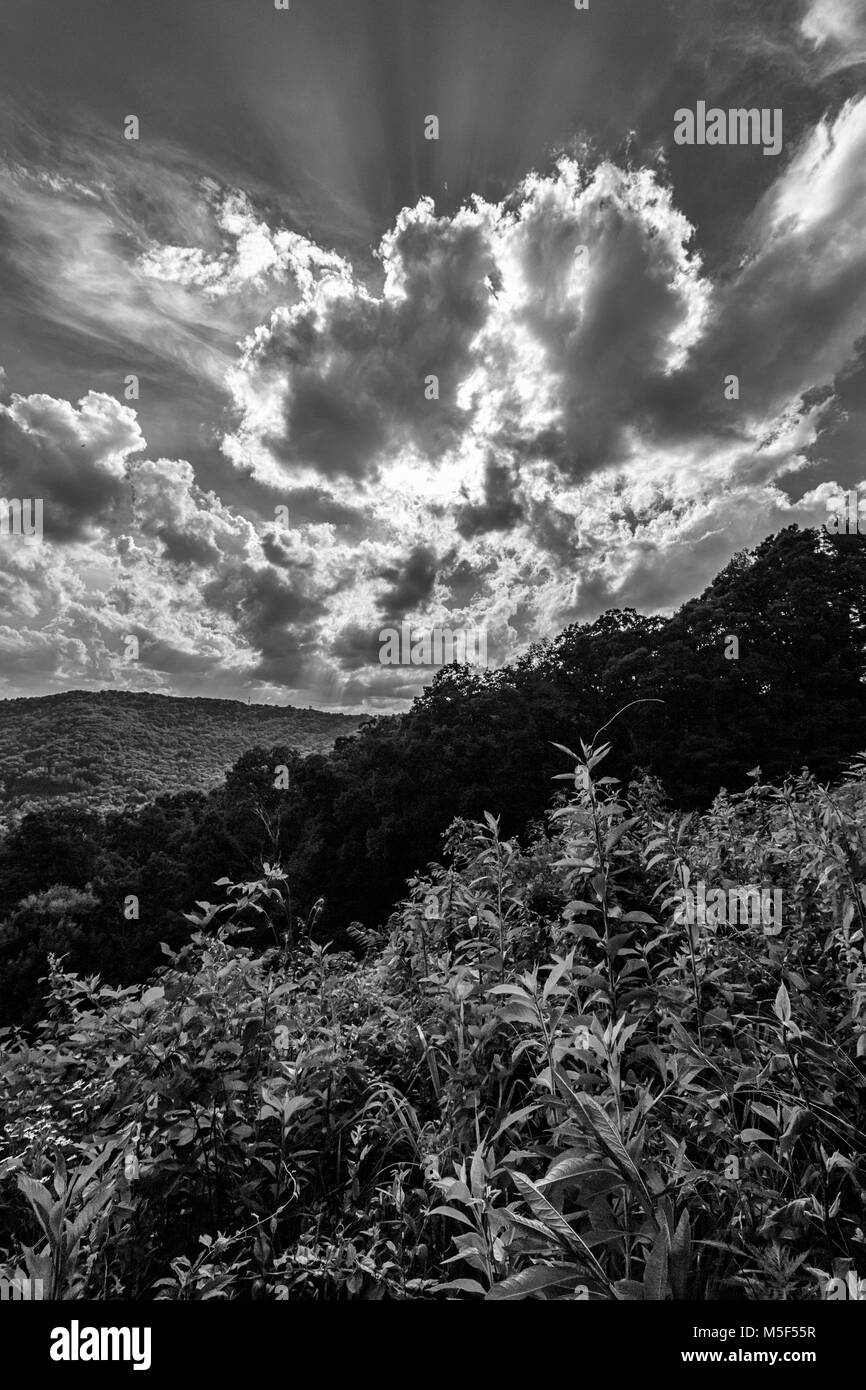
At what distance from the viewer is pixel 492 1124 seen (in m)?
1.45

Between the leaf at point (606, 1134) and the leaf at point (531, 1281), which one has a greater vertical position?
the leaf at point (606, 1134)

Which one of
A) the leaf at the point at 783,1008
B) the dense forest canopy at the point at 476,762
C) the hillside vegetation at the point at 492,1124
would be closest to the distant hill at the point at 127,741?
the dense forest canopy at the point at 476,762

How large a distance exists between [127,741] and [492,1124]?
5839 centimetres

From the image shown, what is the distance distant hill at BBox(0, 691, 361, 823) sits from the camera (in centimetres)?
4291

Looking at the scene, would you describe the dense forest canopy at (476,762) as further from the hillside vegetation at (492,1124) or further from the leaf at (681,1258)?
the leaf at (681,1258)

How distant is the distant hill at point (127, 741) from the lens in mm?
42906

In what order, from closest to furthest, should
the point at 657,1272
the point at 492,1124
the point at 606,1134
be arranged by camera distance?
the point at 657,1272 < the point at 606,1134 < the point at 492,1124

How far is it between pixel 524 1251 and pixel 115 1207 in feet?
3.55

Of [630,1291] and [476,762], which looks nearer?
[630,1291]

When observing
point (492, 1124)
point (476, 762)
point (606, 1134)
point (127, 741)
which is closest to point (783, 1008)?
point (606, 1134)

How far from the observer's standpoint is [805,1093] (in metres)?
1.30

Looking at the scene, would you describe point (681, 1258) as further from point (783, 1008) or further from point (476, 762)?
point (476, 762)

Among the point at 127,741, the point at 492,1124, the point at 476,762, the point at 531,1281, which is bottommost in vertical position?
the point at 492,1124

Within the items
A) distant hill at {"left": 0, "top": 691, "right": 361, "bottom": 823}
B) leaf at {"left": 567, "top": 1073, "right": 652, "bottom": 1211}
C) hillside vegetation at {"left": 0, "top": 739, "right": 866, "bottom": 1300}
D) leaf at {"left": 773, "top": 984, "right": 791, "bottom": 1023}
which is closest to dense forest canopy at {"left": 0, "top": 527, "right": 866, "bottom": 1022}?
distant hill at {"left": 0, "top": 691, "right": 361, "bottom": 823}
